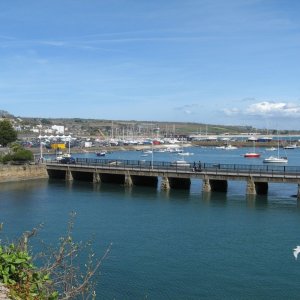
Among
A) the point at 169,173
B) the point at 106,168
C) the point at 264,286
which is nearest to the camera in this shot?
the point at 264,286

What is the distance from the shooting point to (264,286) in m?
23.3

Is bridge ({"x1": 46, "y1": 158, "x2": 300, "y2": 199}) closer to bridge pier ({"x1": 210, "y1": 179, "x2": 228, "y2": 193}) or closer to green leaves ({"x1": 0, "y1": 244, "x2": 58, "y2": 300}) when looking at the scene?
bridge pier ({"x1": 210, "y1": 179, "x2": 228, "y2": 193})

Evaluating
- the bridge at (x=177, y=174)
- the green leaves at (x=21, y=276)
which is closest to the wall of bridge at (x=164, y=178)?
the bridge at (x=177, y=174)

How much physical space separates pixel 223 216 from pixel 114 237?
11457 mm

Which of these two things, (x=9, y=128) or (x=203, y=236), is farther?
(x=9, y=128)

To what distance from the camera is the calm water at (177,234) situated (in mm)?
23375

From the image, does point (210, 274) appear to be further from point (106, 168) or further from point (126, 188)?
point (106, 168)

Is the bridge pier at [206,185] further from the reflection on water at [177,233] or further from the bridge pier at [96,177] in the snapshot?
the bridge pier at [96,177]

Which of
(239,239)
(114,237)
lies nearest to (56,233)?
(114,237)

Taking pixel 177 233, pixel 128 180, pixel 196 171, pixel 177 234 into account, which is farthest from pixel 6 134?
pixel 177 234

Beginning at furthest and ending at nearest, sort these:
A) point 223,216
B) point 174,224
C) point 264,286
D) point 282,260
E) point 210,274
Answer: point 223,216, point 174,224, point 282,260, point 210,274, point 264,286

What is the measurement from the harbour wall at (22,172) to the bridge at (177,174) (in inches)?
39.9

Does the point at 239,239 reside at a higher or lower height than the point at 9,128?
lower

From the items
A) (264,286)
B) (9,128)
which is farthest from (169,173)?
(9,128)
